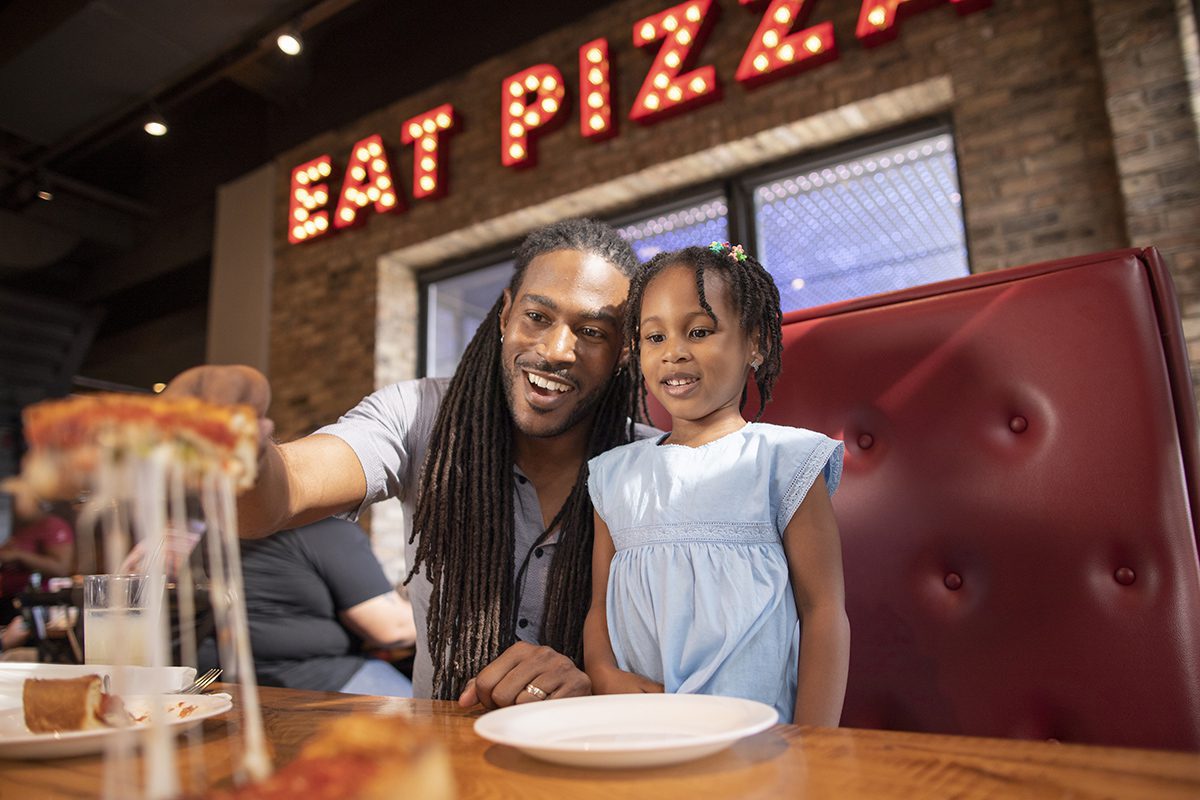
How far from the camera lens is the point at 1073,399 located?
122 centimetres

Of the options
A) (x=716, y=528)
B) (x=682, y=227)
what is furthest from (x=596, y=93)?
(x=716, y=528)

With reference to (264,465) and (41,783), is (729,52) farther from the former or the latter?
(41,783)

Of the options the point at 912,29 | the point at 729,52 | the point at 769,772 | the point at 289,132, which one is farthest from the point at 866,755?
the point at 289,132

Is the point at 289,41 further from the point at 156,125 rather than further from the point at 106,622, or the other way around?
the point at 106,622

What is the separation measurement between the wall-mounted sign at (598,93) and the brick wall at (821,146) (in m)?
0.10

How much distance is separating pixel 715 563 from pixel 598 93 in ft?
12.4

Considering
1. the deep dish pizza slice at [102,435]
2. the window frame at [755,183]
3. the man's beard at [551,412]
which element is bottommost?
the deep dish pizza slice at [102,435]

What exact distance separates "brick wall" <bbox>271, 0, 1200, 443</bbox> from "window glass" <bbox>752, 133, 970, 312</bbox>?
0.20 m

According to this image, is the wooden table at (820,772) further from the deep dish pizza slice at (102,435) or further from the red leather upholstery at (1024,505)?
the red leather upholstery at (1024,505)

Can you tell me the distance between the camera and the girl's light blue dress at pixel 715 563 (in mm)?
1146

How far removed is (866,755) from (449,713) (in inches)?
17.9

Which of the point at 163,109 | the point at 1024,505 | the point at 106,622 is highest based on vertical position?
the point at 163,109

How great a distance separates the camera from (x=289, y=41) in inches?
182

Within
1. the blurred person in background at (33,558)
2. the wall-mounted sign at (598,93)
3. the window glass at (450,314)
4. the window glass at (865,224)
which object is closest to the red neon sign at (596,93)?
the wall-mounted sign at (598,93)
